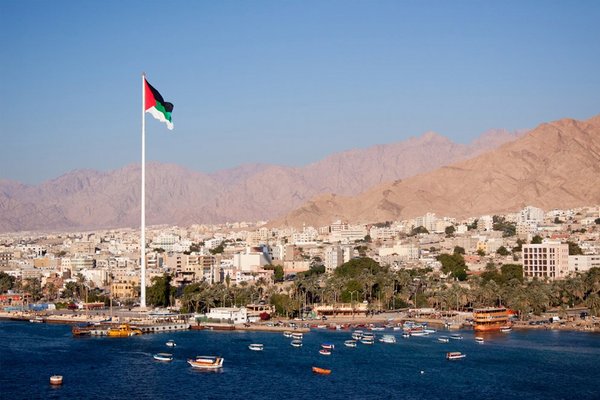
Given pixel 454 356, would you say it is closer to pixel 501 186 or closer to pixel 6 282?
pixel 6 282

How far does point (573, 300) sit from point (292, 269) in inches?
1037

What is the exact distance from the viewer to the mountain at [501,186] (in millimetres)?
130875

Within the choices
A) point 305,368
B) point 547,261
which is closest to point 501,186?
point 547,261

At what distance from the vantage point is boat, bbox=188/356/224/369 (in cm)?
3550

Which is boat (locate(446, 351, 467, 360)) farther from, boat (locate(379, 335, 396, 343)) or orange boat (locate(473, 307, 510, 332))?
orange boat (locate(473, 307, 510, 332))

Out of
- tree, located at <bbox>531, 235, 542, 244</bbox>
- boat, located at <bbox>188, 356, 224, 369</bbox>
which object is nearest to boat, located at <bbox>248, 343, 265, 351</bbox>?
boat, located at <bbox>188, 356, 224, 369</bbox>

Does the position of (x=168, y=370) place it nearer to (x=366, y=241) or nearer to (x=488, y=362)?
(x=488, y=362)

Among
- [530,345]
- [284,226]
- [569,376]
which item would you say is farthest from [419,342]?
[284,226]

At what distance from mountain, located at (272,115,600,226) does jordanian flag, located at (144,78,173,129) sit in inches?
3441

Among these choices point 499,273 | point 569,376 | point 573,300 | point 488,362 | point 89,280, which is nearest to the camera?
point 569,376

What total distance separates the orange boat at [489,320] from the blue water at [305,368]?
4.71 ft

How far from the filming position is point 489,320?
47.1m

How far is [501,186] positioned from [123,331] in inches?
3844

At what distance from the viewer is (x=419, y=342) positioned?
42.7 metres
